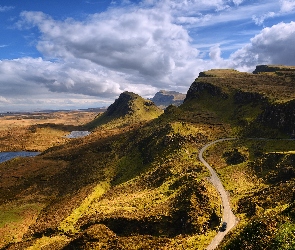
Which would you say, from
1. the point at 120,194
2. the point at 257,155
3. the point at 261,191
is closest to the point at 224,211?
the point at 261,191

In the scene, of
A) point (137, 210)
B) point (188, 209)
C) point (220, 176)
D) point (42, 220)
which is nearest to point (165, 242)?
point (188, 209)

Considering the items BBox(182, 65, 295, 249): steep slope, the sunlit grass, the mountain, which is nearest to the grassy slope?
BBox(182, 65, 295, 249): steep slope

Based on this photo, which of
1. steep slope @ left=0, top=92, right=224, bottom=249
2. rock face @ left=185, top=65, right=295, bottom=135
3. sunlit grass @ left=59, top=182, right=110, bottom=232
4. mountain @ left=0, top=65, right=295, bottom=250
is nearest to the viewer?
mountain @ left=0, top=65, right=295, bottom=250

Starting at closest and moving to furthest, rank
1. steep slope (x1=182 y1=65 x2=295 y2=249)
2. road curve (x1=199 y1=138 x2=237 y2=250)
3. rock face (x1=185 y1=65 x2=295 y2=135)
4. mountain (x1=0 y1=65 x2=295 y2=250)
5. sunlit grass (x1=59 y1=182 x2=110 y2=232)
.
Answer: steep slope (x1=182 y1=65 x2=295 y2=249)
road curve (x1=199 y1=138 x2=237 y2=250)
mountain (x1=0 y1=65 x2=295 y2=250)
sunlit grass (x1=59 y1=182 x2=110 y2=232)
rock face (x1=185 y1=65 x2=295 y2=135)

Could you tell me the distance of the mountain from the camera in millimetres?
69188

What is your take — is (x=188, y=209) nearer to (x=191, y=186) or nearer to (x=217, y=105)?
(x=191, y=186)

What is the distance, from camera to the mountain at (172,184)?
6919 cm

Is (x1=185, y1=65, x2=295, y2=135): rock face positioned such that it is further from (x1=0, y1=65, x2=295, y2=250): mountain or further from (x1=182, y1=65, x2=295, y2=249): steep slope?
(x1=0, y1=65, x2=295, y2=250): mountain

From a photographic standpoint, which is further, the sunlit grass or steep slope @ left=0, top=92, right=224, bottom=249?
the sunlit grass

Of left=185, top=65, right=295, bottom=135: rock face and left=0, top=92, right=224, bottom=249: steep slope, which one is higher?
left=185, top=65, right=295, bottom=135: rock face

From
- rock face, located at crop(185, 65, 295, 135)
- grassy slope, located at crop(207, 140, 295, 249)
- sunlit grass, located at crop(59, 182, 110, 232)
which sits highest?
rock face, located at crop(185, 65, 295, 135)

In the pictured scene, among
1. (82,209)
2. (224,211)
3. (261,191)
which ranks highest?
(261,191)

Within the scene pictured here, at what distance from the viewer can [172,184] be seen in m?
96.0

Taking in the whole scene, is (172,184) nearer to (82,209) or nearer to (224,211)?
(224,211)
